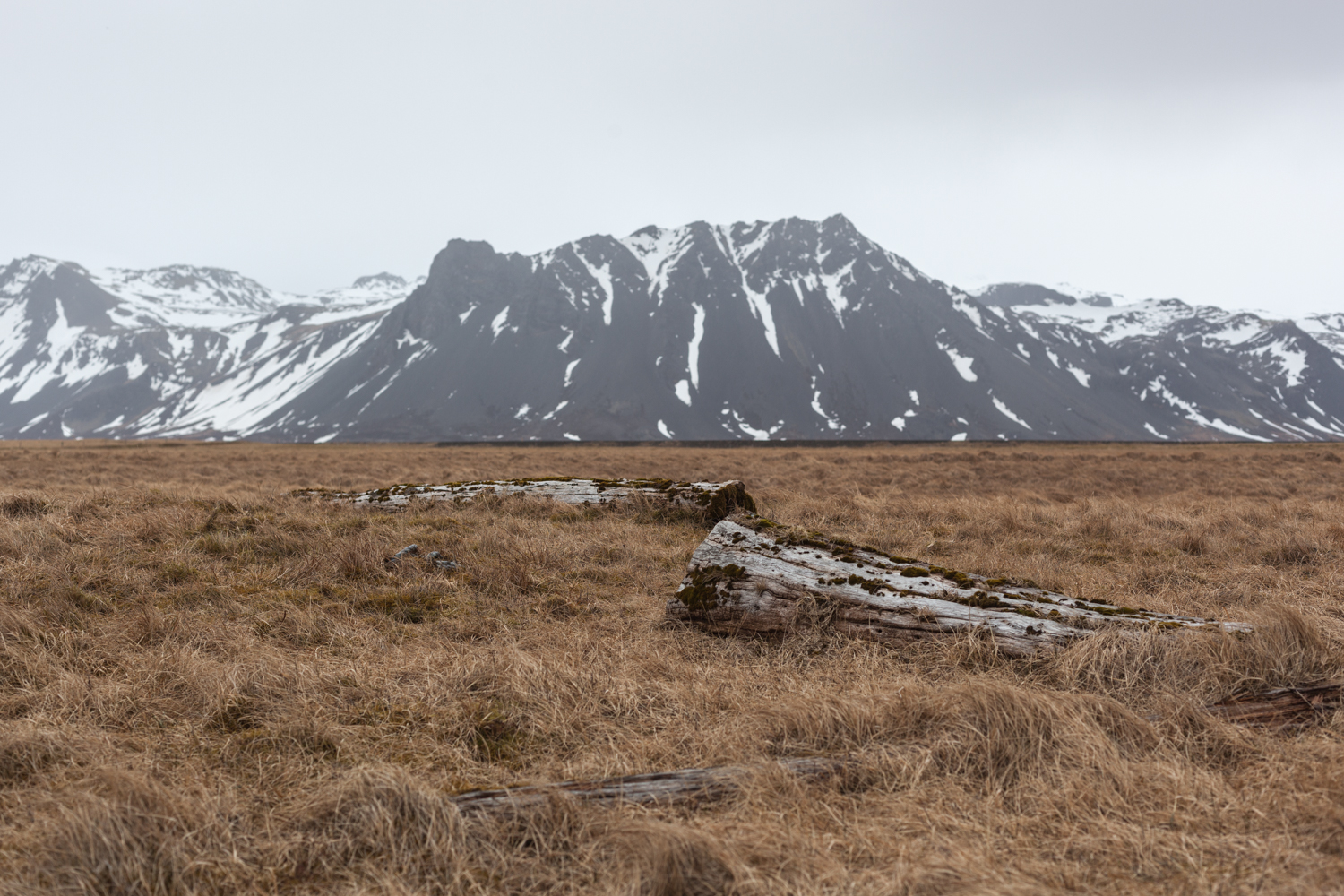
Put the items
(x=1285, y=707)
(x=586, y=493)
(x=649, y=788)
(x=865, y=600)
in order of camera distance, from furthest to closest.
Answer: (x=586, y=493) < (x=865, y=600) < (x=1285, y=707) < (x=649, y=788)

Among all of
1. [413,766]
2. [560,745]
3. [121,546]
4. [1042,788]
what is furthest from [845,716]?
[121,546]

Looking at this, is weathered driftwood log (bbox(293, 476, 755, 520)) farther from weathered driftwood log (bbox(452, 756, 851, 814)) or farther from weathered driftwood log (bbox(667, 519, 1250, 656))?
weathered driftwood log (bbox(452, 756, 851, 814))

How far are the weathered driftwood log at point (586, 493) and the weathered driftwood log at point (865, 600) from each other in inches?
171

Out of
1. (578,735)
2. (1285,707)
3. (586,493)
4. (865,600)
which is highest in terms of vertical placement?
(586,493)

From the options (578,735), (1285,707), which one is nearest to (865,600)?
(1285,707)

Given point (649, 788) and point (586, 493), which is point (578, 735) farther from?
point (586, 493)

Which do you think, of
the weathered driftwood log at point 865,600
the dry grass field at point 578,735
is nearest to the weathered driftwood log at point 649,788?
the dry grass field at point 578,735

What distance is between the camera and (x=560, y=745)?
3822mm

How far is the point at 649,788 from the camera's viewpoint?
3.22 meters

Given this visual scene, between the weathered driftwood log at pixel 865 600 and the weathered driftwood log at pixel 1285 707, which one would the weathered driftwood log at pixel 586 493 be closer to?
the weathered driftwood log at pixel 865 600

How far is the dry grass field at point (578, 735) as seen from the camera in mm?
2674

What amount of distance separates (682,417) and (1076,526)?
179 meters

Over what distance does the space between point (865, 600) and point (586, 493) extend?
725cm

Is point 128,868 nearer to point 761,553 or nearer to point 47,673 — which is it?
point 47,673
